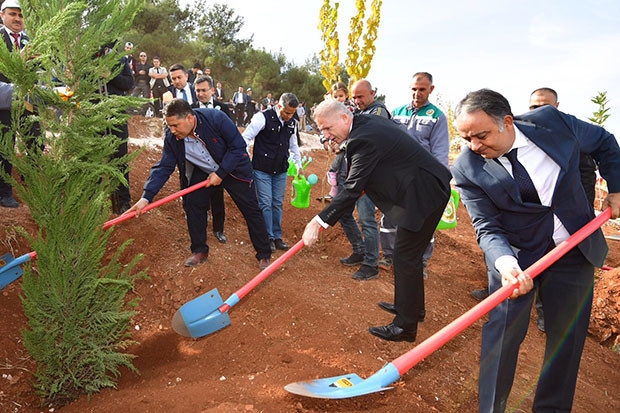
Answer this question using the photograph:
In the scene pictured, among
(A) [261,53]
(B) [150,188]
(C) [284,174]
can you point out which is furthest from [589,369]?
(A) [261,53]

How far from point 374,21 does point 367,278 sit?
571 cm

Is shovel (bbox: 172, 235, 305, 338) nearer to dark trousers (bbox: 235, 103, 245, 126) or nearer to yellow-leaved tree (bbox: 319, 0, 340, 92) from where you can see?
yellow-leaved tree (bbox: 319, 0, 340, 92)

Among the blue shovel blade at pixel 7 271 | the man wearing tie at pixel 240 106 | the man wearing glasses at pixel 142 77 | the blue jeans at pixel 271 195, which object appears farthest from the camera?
the man wearing tie at pixel 240 106

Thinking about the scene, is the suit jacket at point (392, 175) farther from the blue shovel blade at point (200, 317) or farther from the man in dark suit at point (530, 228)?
the blue shovel blade at point (200, 317)

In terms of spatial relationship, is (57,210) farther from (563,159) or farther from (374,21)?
(374,21)

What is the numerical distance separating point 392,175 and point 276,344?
1.65m

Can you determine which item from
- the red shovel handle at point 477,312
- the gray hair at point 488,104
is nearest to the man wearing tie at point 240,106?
the gray hair at point 488,104

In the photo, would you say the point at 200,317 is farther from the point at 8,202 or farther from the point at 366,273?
the point at 8,202

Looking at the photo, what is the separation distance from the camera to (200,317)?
331cm

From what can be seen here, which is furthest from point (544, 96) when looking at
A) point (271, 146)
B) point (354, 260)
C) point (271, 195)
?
point (271, 195)

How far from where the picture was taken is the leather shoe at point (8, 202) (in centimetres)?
434

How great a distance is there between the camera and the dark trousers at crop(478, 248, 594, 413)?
2279 mm

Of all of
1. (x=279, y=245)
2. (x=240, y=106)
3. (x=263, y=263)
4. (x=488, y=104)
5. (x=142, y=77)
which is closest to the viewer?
(x=488, y=104)

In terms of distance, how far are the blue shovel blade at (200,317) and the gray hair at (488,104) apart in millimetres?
2380
